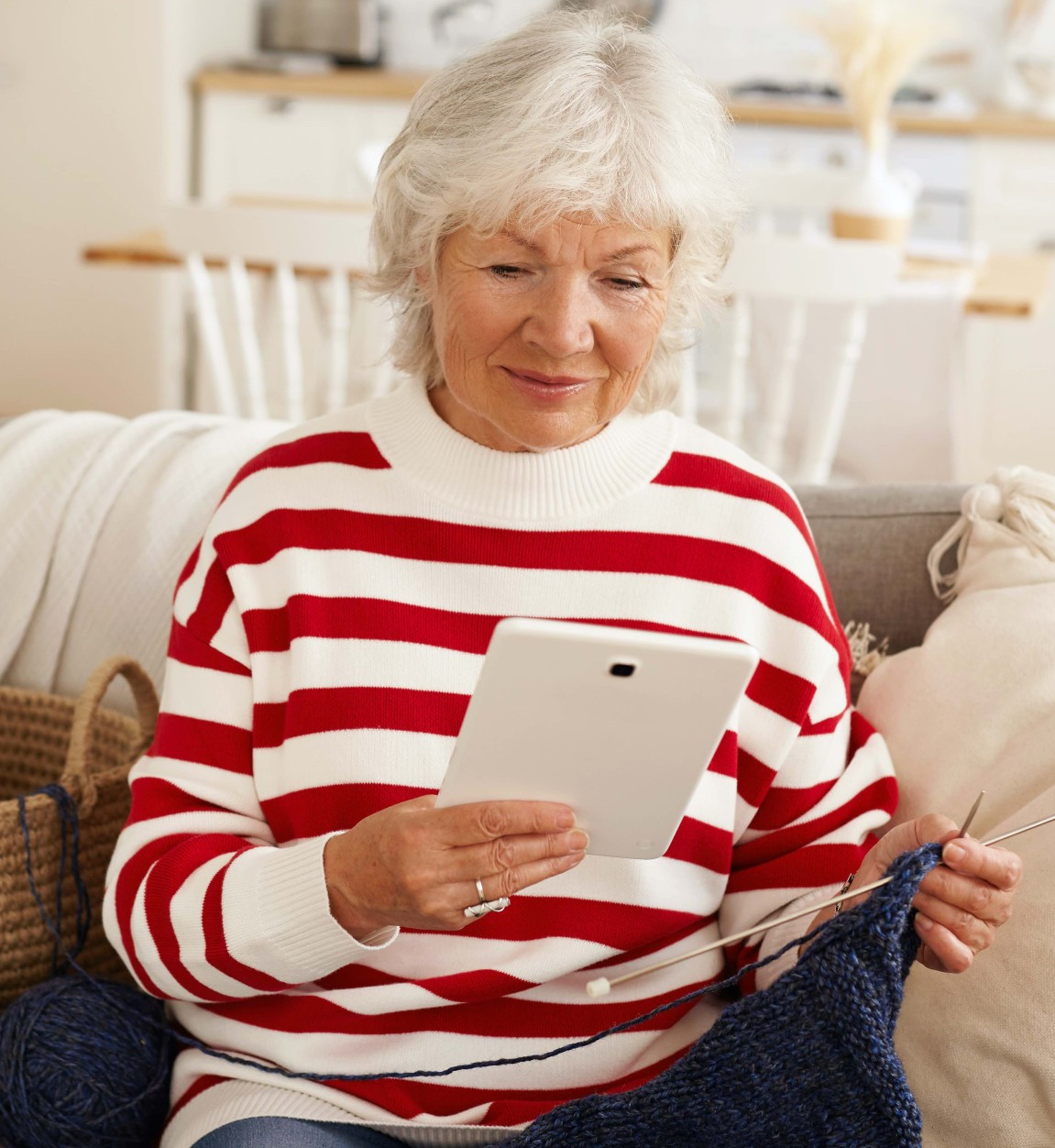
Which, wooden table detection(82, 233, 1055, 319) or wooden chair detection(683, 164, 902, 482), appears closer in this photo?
wooden chair detection(683, 164, 902, 482)

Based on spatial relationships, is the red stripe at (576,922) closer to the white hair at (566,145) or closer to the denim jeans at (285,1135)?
the denim jeans at (285,1135)

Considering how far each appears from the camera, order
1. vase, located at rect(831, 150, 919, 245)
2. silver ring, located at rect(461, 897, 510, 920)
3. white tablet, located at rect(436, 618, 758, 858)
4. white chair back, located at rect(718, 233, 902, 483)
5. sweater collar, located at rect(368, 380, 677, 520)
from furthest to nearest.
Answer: vase, located at rect(831, 150, 919, 245), white chair back, located at rect(718, 233, 902, 483), sweater collar, located at rect(368, 380, 677, 520), silver ring, located at rect(461, 897, 510, 920), white tablet, located at rect(436, 618, 758, 858)

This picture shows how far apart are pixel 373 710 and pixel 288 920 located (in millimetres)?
170

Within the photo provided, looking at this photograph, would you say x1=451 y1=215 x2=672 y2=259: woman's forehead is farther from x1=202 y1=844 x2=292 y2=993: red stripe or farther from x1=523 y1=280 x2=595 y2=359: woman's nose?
x1=202 y1=844 x2=292 y2=993: red stripe

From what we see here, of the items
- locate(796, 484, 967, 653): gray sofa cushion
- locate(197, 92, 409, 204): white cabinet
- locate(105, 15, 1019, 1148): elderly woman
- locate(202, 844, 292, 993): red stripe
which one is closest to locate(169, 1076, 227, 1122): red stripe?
locate(105, 15, 1019, 1148): elderly woman

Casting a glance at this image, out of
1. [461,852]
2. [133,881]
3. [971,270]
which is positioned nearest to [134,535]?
[133,881]

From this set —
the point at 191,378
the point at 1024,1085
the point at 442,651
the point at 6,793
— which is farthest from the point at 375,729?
the point at 191,378

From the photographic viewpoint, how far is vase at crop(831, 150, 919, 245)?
2492mm

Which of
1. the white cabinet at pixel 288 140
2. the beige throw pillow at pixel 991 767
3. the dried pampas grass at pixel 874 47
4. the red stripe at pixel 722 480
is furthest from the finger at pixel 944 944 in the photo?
the white cabinet at pixel 288 140

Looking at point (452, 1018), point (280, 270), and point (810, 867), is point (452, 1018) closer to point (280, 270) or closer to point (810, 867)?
point (810, 867)

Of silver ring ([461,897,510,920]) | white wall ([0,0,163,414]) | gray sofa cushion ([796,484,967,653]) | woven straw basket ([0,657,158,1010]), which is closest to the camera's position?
silver ring ([461,897,510,920])

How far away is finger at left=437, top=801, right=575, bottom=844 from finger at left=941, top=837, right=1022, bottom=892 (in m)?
0.25

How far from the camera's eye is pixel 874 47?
2.56m

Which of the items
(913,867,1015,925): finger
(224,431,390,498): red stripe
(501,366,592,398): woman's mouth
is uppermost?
(501,366,592,398): woman's mouth
